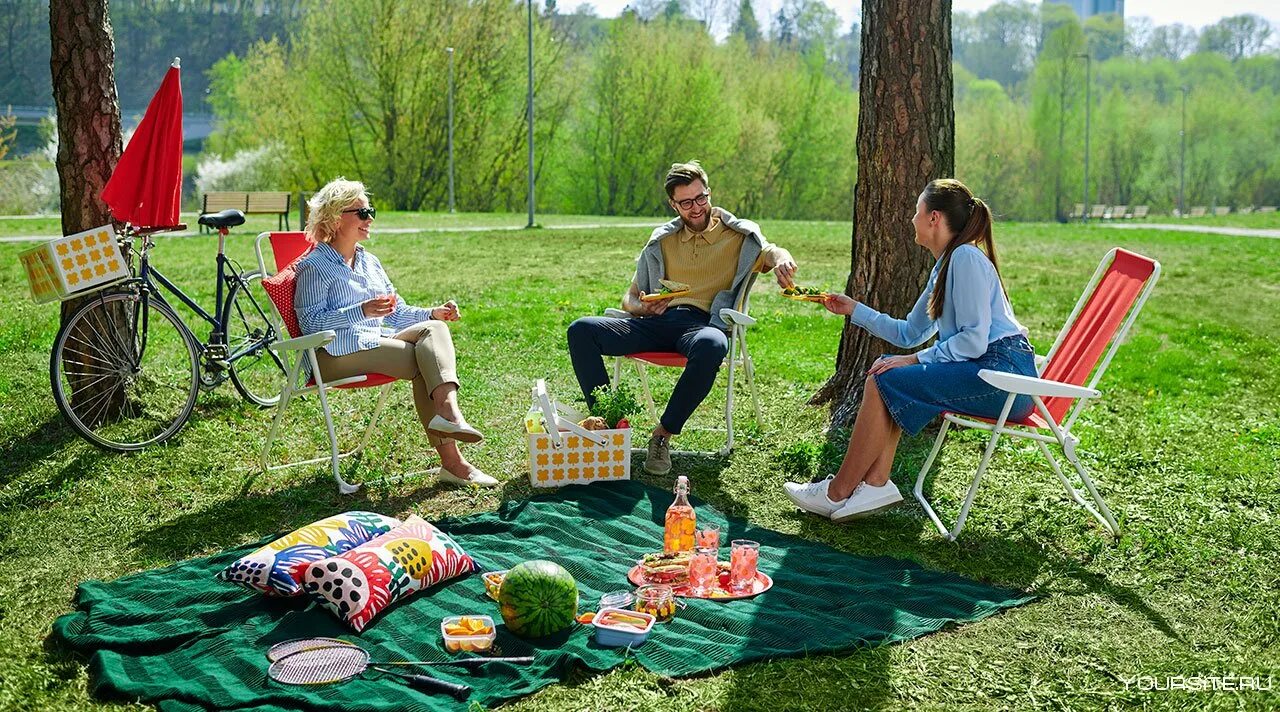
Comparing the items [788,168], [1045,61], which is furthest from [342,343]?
[1045,61]

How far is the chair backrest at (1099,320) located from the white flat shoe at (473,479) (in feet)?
7.34

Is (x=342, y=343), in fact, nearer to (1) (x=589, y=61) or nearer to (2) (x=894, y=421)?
(2) (x=894, y=421)

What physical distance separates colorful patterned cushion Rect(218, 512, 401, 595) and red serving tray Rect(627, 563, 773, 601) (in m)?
0.84

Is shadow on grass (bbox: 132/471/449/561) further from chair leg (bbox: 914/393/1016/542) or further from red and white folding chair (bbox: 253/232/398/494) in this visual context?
chair leg (bbox: 914/393/1016/542)

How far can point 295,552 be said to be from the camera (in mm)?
3676

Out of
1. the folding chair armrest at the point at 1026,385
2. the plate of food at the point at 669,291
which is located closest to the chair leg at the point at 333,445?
the plate of food at the point at 669,291

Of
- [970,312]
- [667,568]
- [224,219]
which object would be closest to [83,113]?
[224,219]

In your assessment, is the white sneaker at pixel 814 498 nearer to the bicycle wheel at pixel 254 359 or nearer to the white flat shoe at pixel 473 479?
the white flat shoe at pixel 473 479

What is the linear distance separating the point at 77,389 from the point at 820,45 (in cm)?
4363

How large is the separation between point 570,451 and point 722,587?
1.32 metres

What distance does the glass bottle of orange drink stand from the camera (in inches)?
157

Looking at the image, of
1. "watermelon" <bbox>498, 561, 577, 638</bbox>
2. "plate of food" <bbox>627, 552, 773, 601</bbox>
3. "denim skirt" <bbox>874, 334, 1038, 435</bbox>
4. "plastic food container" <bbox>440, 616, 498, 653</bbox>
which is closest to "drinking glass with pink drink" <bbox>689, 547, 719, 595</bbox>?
"plate of food" <bbox>627, 552, 773, 601</bbox>

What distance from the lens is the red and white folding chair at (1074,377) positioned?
403cm

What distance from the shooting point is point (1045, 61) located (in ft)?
158
